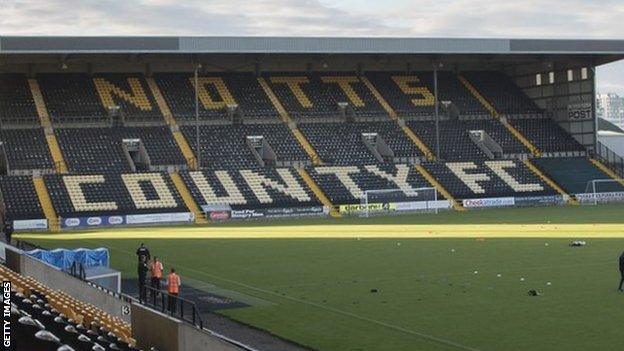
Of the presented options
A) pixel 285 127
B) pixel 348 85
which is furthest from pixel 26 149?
pixel 348 85

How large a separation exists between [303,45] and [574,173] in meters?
21.6

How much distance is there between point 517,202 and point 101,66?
105ft

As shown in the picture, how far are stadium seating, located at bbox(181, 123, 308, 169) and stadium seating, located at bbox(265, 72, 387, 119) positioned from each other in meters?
3.32

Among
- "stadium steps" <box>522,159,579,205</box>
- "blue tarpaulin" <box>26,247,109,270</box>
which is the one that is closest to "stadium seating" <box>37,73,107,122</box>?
"stadium steps" <box>522,159,579,205</box>

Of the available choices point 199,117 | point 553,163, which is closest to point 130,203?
point 199,117

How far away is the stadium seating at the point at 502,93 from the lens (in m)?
79.6

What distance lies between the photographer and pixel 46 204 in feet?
191

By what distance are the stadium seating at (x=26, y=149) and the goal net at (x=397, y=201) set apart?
2059cm

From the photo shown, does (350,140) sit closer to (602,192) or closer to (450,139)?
(450,139)

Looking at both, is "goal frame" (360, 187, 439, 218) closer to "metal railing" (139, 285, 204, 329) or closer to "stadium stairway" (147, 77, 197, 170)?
"stadium stairway" (147, 77, 197, 170)

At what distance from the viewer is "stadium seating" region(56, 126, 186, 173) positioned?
212ft

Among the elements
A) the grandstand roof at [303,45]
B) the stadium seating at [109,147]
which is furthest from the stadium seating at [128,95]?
the grandstand roof at [303,45]

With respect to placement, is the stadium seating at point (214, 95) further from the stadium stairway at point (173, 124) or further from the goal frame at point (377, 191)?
the goal frame at point (377, 191)

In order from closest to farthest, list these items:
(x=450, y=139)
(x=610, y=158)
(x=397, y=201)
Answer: (x=397, y=201), (x=450, y=139), (x=610, y=158)
